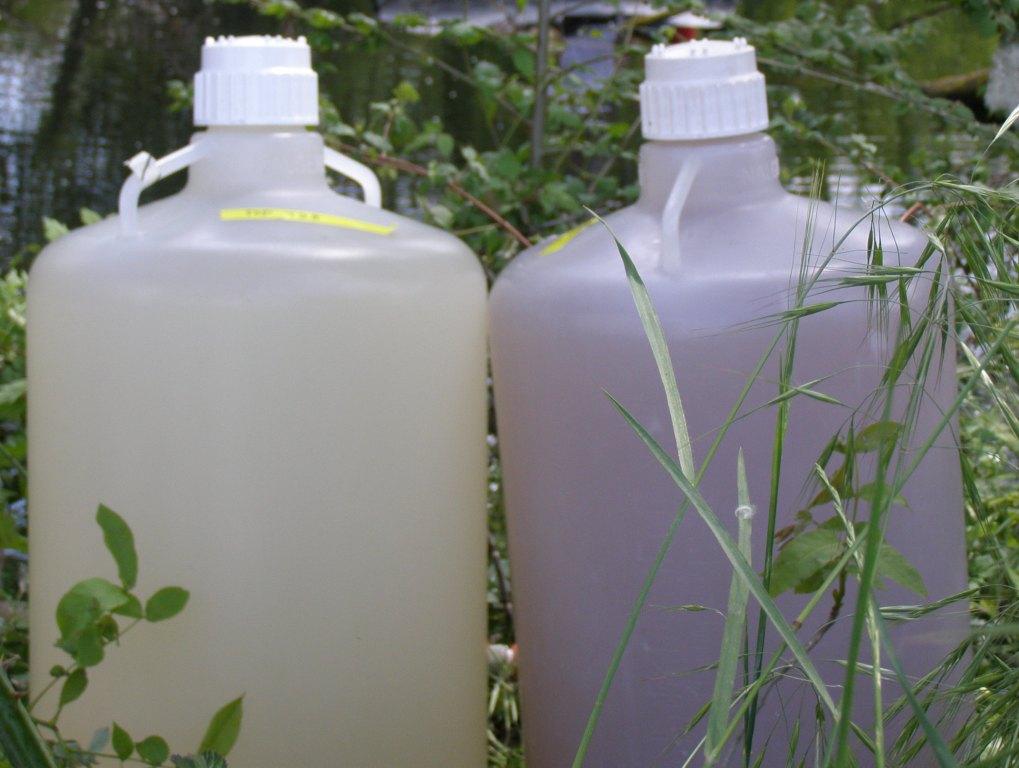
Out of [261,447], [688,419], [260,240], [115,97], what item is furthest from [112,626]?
[115,97]

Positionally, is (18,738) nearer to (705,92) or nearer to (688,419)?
(688,419)

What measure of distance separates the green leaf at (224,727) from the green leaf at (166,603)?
0.23 ft

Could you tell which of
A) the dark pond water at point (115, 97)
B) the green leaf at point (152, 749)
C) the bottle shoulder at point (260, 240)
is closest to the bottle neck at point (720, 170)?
the bottle shoulder at point (260, 240)

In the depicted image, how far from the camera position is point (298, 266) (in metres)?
0.84

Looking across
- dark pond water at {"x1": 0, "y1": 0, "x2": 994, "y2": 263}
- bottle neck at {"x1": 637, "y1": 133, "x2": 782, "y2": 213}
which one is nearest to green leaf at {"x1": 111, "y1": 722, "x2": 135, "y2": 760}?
bottle neck at {"x1": 637, "y1": 133, "x2": 782, "y2": 213}

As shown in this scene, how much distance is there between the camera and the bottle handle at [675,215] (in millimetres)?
818

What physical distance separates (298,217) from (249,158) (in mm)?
75

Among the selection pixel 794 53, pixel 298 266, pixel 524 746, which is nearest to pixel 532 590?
pixel 524 746

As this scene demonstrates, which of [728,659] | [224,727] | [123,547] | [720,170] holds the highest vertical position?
[720,170]

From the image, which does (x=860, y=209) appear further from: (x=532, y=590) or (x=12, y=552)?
(x=12, y=552)

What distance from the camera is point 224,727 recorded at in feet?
2.57

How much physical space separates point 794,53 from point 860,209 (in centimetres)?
56

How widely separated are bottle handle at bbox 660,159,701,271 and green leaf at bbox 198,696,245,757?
0.40m

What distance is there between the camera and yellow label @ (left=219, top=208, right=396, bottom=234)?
2.90 ft
